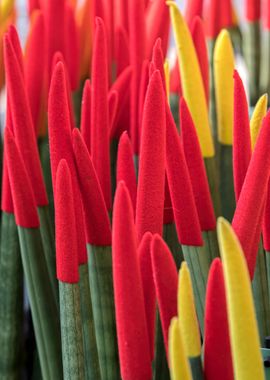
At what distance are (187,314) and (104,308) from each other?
57 mm

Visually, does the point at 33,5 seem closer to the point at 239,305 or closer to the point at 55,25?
the point at 55,25

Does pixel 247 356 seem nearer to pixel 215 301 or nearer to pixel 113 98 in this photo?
pixel 215 301

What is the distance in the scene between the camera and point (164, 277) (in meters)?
0.15

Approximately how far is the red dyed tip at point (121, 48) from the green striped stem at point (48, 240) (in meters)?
0.09

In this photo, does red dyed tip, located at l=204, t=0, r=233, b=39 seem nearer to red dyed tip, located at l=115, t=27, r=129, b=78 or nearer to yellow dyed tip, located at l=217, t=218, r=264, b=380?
red dyed tip, located at l=115, t=27, r=129, b=78

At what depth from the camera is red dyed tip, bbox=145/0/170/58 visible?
11.5 inches

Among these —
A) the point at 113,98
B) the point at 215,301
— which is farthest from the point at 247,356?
the point at 113,98

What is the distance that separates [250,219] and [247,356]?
0.11 ft

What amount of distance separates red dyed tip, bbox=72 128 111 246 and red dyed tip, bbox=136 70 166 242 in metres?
0.01

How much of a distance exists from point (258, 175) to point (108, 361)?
66mm

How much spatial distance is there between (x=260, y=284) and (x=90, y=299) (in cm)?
5

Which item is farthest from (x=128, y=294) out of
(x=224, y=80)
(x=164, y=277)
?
(x=224, y=80)

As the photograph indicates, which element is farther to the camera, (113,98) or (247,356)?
(113,98)

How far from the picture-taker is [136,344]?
0.15 meters
